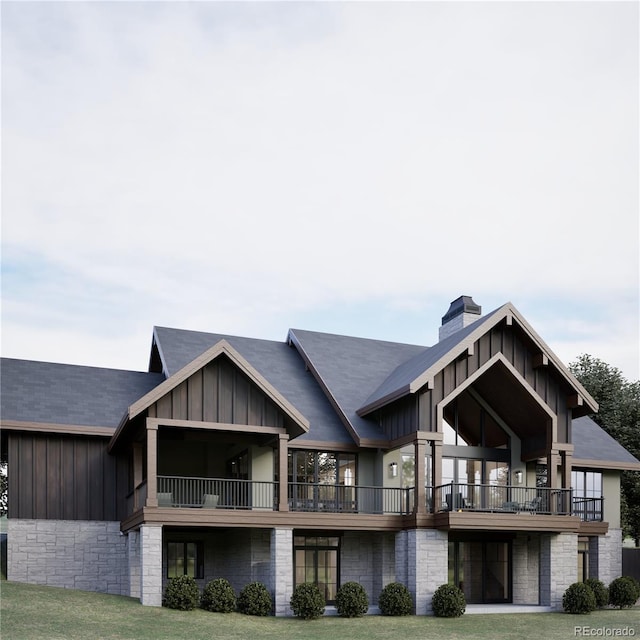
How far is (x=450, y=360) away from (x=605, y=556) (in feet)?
34.0

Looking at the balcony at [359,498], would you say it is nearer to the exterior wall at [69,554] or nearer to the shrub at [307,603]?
the exterior wall at [69,554]

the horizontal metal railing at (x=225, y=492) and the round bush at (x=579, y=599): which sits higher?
the horizontal metal railing at (x=225, y=492)

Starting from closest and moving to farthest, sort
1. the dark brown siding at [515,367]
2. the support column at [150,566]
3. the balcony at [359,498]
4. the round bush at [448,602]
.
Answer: the support column at [150,566] < the round bush at [448,602] < the balcony at [359,498] < the dark brown siding at [515,367]

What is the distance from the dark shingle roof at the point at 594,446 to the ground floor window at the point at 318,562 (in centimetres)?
967

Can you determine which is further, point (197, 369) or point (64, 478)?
point (64, 478)

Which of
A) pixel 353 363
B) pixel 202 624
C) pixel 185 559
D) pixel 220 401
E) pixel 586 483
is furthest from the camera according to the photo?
pixel 586 483

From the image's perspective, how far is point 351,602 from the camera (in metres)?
23.2

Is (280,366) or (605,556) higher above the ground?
(280,366)

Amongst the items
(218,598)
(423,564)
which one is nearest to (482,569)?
(423,564)

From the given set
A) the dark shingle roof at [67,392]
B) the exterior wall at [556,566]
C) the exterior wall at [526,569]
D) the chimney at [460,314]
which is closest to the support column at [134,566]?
the dark shingle roof at [67,392]

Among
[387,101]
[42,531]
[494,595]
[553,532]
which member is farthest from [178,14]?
[494,595]

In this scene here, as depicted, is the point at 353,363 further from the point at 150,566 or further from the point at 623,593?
the point at 150,566

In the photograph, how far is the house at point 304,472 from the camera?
2383cm

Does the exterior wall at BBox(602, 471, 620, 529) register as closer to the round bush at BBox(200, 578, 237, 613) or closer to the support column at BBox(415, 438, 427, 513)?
the support column at BBox(415, 438, 427, 513)
